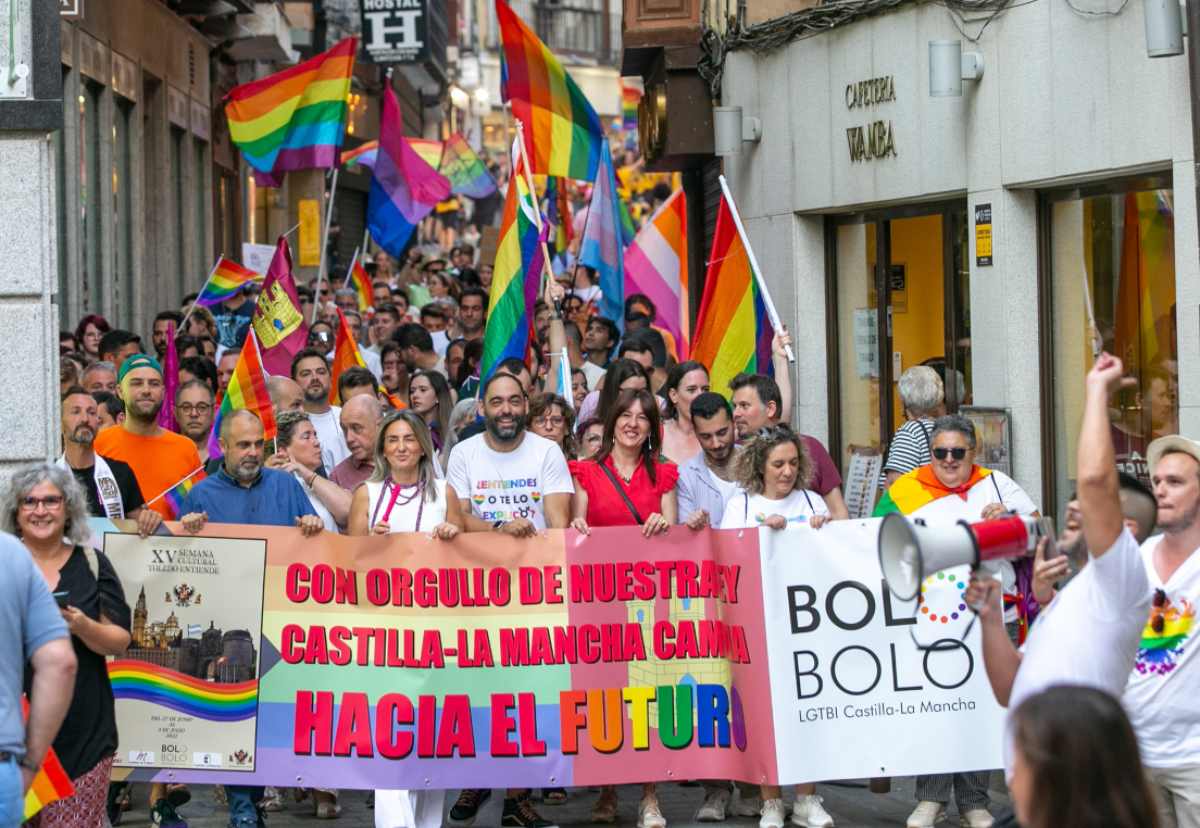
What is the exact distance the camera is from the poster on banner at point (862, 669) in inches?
338

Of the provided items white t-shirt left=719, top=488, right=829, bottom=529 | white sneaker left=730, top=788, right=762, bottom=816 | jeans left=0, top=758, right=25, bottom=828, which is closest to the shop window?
white t-shirt left=719, top=488, right=829, bottom=529

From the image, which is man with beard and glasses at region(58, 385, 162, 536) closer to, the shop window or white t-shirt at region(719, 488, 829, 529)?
white t-shirt at region(719, 488, 829, 529)

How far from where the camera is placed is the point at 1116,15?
10.8 metres

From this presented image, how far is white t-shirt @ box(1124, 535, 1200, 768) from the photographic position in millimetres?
6059

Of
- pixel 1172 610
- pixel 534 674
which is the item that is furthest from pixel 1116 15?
pixel 1172 610

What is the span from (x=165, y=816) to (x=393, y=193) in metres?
11.3

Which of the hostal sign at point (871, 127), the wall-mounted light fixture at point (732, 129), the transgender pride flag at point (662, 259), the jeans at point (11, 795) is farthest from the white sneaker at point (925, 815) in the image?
the wall-mounted light fixture at point (732, 129)

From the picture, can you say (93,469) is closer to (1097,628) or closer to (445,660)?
(445,660)

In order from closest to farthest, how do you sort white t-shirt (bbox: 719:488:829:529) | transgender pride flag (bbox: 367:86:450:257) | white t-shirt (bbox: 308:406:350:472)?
white t-shirt (bbox: 719:488:829:529) < white t-shirt (bbox: 308:406:350:472) < transgender pride flag (bbox: 367:86:450:257)

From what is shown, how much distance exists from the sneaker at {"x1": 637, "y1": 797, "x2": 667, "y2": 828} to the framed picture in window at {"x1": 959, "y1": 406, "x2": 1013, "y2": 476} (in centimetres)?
381

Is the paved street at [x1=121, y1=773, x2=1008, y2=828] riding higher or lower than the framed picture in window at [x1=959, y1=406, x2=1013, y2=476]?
lower

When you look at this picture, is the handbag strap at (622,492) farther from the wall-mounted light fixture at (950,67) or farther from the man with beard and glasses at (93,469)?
the wall-mounted light fixture at (950,67)

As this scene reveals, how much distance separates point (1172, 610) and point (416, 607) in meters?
3.60

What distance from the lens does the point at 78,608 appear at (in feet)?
22.1
